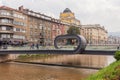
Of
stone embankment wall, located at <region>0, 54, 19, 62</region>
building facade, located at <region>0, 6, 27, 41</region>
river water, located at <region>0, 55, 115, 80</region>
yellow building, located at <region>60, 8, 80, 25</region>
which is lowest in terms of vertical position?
river water, located at <region>0, 55, 115, 80</region>

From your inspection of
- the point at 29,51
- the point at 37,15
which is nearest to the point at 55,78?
the point at 29,51

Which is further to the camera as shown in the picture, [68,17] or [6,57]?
[68,17]

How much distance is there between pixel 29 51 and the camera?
62000mm

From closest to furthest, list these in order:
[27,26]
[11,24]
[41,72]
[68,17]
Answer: [41,72], [11,24], [27,26], [68,17]

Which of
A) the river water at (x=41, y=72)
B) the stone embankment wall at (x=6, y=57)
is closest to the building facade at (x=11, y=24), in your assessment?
the stone embankment wall at (x=6, y=57)

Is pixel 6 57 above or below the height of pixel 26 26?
below

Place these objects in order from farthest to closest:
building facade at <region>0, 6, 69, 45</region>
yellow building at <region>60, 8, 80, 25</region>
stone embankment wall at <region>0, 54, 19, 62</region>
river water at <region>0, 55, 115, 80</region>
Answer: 1. yellow building at <region>60, 8, 80, 25</region>
2. building facade at <region>0, 6, 69, 45</region>
3. stone embankment wall at <region>0, 54, 19, 62</region>
4. river water at <region>0, 55, 115, 80</region>

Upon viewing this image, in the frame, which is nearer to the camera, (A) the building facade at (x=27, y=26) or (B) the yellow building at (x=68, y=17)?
(A) the building facade at (x=27, y=26)

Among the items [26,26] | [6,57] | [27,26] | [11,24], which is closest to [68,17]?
[27,26]

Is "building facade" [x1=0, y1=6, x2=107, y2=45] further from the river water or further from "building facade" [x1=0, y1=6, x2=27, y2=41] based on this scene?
the river water

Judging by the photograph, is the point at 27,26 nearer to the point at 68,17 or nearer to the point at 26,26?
the point at 26,26

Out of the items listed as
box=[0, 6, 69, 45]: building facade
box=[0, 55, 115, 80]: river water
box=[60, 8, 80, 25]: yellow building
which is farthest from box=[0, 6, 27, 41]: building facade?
box=[60, 8, 80, 25]: yellow building

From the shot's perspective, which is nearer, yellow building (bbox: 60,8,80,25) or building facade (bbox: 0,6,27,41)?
building facade (bbox: 0,6,27,41)

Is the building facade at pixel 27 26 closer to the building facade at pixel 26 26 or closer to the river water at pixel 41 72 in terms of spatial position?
the building facade at pixel 26 26
